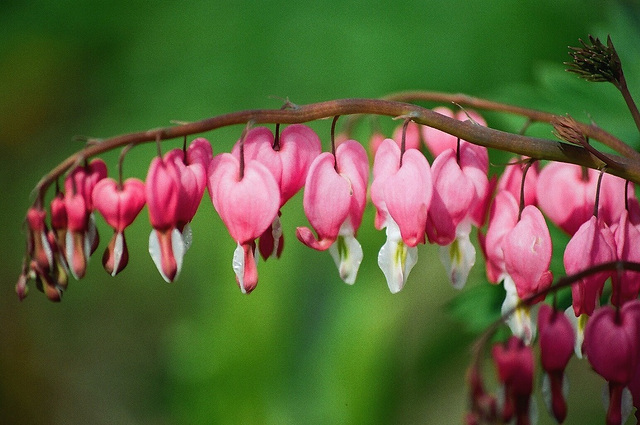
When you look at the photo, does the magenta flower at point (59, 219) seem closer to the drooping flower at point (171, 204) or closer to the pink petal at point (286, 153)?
the drooping flower at point (171, 204)

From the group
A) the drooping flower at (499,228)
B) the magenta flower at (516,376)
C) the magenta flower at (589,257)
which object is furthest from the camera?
the drooping flower at (499,228)

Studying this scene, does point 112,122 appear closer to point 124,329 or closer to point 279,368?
point 124,329

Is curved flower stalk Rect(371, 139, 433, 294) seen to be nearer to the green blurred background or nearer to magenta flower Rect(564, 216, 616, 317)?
magenta flower Rect(564, 216, 616, 317)

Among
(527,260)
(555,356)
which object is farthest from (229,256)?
(555,356)

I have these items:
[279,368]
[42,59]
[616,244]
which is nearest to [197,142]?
[616,244]

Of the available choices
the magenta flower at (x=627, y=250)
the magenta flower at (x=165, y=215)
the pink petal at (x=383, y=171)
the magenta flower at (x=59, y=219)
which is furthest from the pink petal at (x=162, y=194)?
the magenta flower at (x=627, y=250)

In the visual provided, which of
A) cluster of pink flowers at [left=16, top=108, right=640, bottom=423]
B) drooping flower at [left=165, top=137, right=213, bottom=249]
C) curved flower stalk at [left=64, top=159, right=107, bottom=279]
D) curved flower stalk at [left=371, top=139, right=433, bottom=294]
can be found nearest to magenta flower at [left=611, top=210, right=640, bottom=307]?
cluster of pink flowers at [left=16, top=108, right=640, bottom=423]
